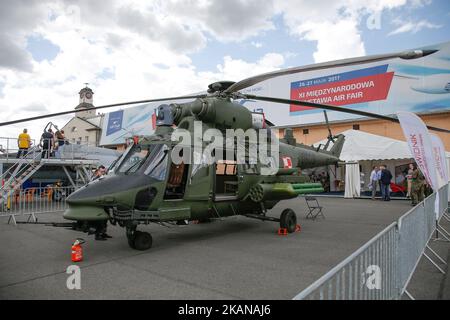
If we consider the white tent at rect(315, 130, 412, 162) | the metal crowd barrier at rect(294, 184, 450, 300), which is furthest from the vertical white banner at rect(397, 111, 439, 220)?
the white tent at rect(315, 130, 412, 162)

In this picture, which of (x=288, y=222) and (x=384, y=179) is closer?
(x=288, y=222)

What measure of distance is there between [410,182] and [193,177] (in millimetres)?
12961

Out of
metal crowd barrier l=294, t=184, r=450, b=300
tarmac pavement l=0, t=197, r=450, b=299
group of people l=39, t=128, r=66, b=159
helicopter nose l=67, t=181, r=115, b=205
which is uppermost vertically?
group of people l=39, t=128, r=66, b=159

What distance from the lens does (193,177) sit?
680cm

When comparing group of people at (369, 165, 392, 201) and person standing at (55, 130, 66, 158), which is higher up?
person standing at (55, 130, 66, 158)

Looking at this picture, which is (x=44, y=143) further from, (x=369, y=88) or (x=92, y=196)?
(x=369, y=88)

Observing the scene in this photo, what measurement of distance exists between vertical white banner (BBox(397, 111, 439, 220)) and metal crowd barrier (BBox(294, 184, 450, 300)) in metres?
1.37

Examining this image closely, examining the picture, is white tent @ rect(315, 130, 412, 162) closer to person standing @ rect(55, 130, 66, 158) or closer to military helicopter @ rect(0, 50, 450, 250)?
military helicopter @ rect(0, 50, 450, 250)

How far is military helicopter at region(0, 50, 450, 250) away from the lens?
5.78 m

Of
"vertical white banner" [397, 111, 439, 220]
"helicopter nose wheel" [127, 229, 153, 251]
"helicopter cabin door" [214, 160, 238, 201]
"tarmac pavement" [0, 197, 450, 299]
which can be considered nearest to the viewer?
"tarmac pavement" [0, 197, 450, 299]

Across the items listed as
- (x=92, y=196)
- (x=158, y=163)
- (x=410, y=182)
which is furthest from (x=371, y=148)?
(x=92, y=196)

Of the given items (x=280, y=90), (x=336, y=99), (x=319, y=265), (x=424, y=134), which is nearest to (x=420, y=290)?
(x=319, y=265)

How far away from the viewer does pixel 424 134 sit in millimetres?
5805

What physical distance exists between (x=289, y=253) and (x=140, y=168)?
10.8 ft
